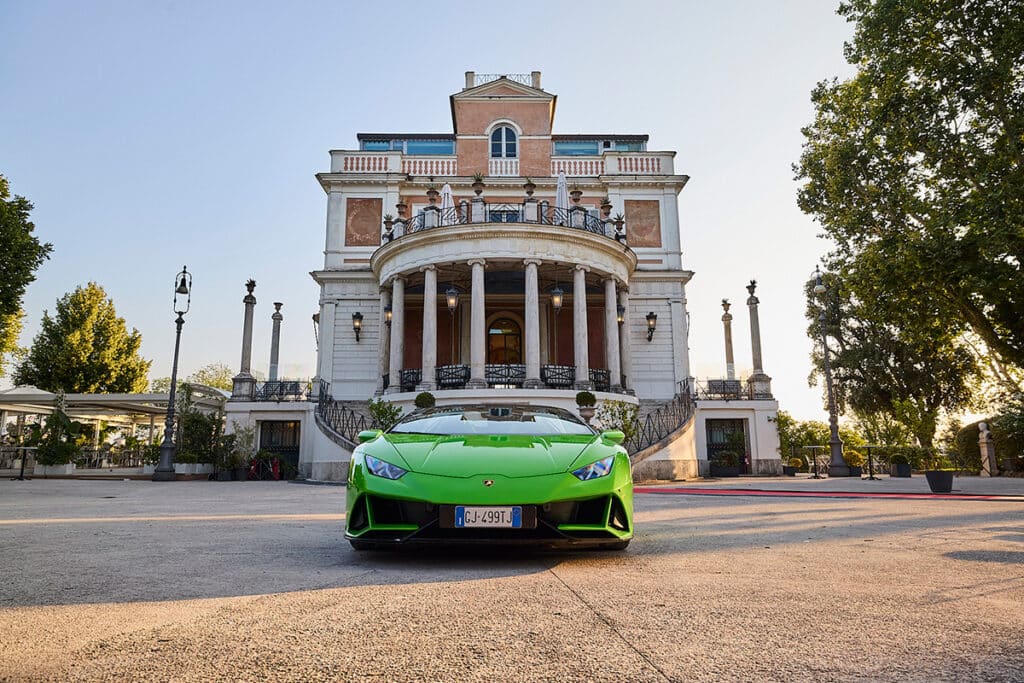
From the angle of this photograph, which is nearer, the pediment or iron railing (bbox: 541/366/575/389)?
iron railing (bbox: 541/366/575/389)

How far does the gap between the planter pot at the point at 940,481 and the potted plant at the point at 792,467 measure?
1148 centimetres

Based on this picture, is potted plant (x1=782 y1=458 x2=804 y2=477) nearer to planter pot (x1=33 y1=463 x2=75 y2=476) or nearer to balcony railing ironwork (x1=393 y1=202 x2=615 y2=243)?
balcony railing ironwork (x1=393 y1=202 x2=615 y2=243)

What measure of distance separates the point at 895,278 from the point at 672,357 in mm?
9298

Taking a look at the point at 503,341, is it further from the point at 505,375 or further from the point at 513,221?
the point at 513,221

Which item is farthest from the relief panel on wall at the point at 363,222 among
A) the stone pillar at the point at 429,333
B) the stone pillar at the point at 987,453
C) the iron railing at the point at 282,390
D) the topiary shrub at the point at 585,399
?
the stone pillar at the point at 987,453

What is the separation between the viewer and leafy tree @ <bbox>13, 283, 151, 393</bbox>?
3881 centimetres

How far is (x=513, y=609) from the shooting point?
3.14 metres

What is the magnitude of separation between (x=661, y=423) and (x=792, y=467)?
782 cm

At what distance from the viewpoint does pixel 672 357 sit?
25.3m

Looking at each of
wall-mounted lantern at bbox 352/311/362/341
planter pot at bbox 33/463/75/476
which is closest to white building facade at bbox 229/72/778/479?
wall-mounted lantern at bbox 352/311/362/341

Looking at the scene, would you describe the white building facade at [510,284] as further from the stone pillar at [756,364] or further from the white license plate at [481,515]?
the white license plate at [481,515]

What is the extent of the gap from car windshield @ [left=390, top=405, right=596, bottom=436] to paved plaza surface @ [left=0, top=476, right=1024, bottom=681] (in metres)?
1.09

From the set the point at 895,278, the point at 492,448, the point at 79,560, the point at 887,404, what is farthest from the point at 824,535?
the point at 887,404

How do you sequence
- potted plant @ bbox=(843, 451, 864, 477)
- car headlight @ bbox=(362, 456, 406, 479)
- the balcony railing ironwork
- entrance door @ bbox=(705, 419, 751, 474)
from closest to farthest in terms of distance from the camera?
car headlight @ bbox=(362, 456, 406, 479) → the balcony railing ironwork → entrance door @ bbox=(705, 419, 751, 474) → potted plant @ bbox=(843, 451, 864, 477)
